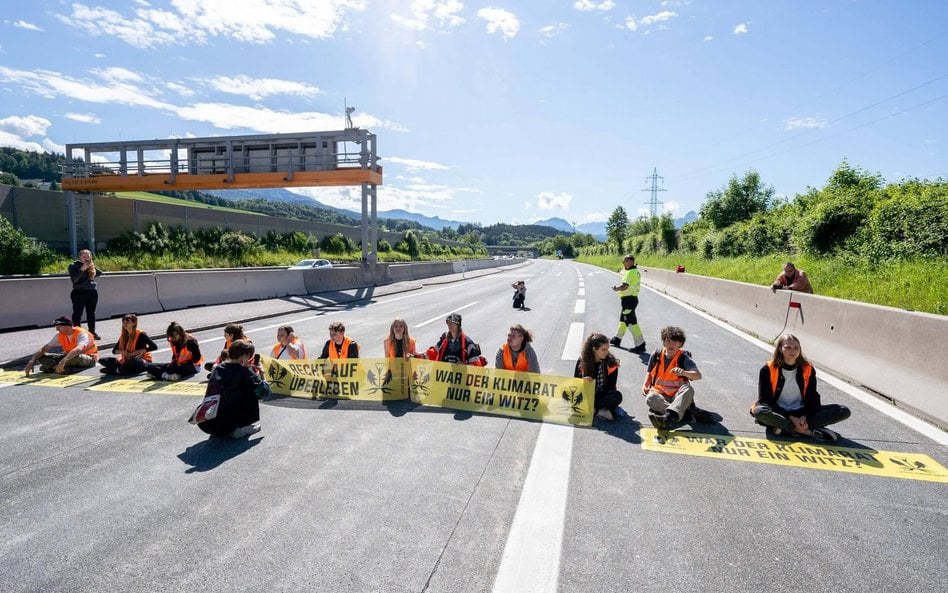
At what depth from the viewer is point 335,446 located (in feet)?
16.3

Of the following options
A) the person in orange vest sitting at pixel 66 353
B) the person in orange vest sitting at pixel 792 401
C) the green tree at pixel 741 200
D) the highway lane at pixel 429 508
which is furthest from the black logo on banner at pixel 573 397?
the green tree at pixel 741 200

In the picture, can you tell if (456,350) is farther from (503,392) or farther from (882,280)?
(882,280)

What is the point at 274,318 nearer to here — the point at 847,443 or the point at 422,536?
the point at 422,536

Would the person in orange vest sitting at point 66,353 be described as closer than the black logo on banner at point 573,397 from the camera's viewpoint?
No

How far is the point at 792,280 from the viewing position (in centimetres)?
1043

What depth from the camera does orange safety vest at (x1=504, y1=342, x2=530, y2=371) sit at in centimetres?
646

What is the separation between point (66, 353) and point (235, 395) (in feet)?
15.9

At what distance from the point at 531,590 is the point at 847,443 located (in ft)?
13.5

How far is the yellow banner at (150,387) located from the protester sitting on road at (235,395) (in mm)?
1886

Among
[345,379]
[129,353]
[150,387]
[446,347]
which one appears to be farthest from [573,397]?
[129,353]

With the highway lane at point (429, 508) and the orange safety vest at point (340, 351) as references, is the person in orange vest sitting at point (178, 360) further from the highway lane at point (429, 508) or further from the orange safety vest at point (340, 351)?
the orange safety vest at point (340, 351)

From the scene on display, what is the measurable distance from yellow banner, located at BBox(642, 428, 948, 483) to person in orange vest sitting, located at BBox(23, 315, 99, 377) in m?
8.51

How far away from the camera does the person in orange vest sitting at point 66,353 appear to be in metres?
7.65

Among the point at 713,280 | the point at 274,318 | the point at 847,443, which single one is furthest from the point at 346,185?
the point at 847,443
